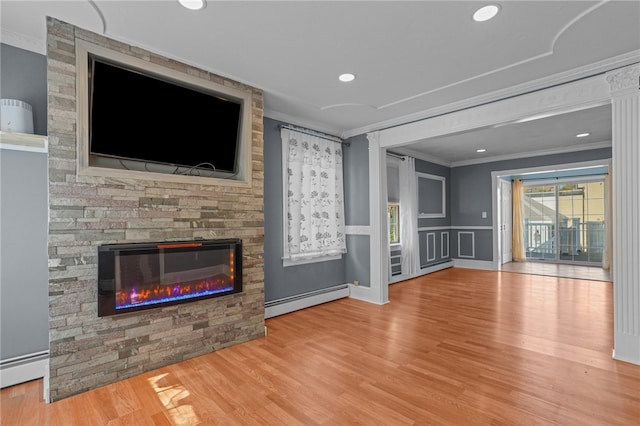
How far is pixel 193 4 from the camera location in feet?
6.81

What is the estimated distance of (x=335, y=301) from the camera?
Result: 4785 mm

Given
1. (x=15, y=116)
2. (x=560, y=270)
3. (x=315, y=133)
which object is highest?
(x=315, y=133)

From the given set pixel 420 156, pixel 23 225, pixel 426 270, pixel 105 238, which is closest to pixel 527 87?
pixel 420 156

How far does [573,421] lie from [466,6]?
107 inches

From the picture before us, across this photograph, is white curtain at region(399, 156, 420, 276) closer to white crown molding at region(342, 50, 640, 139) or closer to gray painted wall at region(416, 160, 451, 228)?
gray painted wall at region(416, 160, 451, 228)

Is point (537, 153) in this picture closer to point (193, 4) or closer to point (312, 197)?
point (312, 197)

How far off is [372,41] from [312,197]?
7.84 ft

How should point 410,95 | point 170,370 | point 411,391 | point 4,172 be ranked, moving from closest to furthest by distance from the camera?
point 411,391, point 4,172, point 170,370, point 410,95

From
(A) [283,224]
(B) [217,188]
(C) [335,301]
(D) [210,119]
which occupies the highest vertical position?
(D) [210,119]

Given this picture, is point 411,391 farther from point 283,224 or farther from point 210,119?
point 210,119

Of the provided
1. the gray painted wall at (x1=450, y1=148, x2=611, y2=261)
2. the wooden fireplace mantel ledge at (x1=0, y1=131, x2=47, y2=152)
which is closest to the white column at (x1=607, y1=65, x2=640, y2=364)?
the gray painted wall at (x1=450, y1=148, x2=611, y2=261)

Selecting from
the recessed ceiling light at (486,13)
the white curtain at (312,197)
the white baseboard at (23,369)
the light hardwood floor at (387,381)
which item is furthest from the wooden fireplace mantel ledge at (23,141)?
the recessed ceiling light at (486,13)

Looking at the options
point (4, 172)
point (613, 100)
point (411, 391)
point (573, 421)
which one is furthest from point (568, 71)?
point (4, 172)

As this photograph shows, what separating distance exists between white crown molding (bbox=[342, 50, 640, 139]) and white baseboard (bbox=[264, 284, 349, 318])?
8.49 feet
